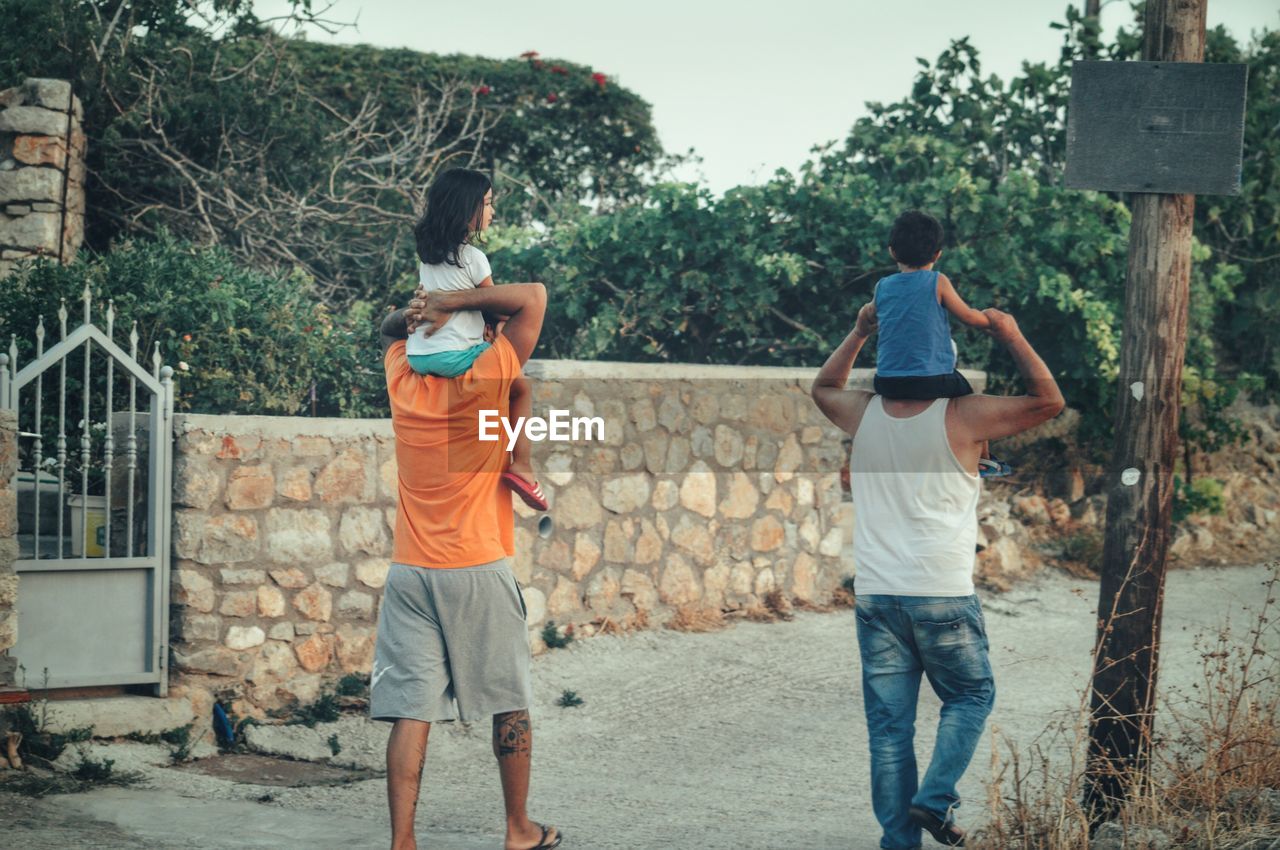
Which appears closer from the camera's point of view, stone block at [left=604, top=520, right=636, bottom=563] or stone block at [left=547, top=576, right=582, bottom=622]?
stone block at [left=547, top=576, right=582, bottom=622]

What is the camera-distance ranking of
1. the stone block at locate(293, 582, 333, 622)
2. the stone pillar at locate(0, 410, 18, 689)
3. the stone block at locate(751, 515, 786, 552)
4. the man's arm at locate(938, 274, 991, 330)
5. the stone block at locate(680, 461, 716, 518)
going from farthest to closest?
the stone block at locate(751, 515, 786, 552) → the stone block at locate(680, 461, 716, 518) → the stone block at locate(293, 582, 333, 622) → the stone pillar at locate(0, 410, 18, 689) → the man's arm at locate(938, 274, 991, 330)

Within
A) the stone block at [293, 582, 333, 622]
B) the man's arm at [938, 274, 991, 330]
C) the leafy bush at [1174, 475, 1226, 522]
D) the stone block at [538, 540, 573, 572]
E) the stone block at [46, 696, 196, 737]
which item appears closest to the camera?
the man's arm at [938, 274, 991, 330]

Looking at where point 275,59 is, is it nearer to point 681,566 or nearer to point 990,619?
point 681,566

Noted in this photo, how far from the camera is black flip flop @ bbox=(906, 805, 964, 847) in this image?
391 cm

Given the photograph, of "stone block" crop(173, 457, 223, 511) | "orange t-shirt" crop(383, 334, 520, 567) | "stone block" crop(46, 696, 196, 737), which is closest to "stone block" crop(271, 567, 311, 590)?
"stone block" crop(173, 457, 223, 511)

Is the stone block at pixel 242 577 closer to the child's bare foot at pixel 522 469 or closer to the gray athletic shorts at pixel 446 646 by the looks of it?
the gray athletic shorts at pixel 446 646

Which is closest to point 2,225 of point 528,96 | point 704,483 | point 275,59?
point 275,59

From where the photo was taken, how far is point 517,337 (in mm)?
3953

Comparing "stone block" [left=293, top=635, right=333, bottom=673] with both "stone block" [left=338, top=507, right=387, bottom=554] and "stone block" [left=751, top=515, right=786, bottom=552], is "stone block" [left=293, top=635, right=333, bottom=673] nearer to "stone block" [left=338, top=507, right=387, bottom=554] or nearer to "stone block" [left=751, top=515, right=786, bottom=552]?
"stone block" [left=338, top=507, right=387, bottom=554]

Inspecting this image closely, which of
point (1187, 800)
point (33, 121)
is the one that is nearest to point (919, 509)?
point (1187, 800)

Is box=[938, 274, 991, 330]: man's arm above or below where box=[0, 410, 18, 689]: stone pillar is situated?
above

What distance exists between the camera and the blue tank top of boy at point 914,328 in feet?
12.9

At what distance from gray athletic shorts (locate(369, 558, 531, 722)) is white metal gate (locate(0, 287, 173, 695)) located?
2321mm

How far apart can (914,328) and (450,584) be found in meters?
1.50
